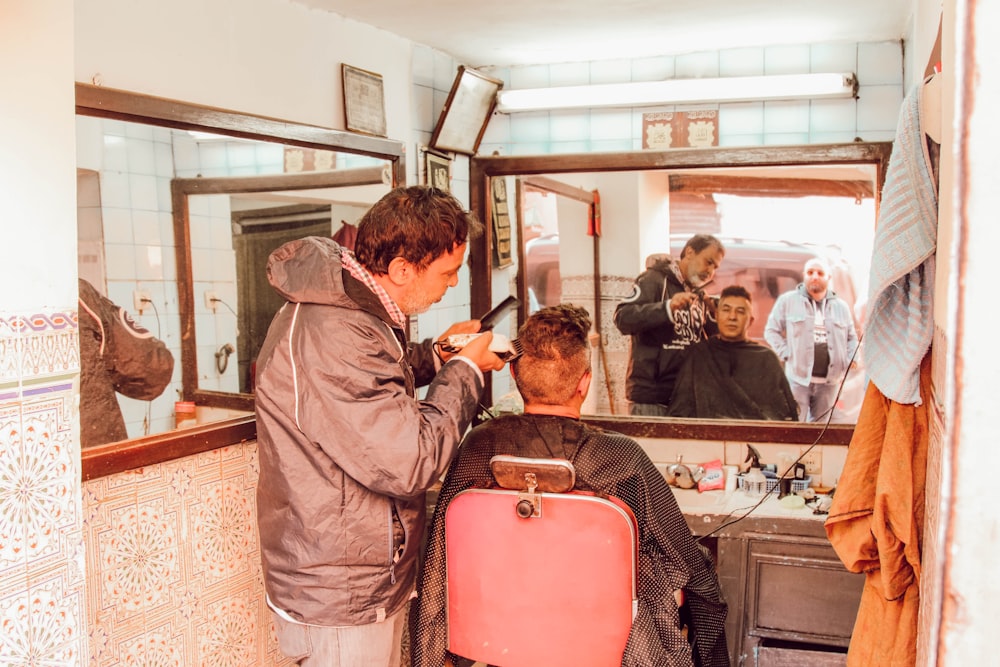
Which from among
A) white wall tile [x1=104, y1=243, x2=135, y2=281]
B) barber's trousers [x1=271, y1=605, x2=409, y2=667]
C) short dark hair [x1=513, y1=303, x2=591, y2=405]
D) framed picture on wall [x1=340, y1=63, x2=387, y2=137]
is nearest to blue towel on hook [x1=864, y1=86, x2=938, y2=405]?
short dark hair [x1=513, y1=303, x2=591, y2=405]

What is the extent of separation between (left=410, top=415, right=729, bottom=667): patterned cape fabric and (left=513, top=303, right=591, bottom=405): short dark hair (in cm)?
7

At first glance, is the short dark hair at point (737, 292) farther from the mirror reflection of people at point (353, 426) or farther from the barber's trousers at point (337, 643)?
the barber's trousers at point (337, 643)

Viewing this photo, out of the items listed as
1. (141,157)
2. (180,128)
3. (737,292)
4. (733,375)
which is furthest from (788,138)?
(141,157)

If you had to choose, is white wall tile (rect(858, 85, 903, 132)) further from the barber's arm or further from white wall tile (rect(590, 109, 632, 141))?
the barber's arm

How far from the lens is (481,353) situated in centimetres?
207

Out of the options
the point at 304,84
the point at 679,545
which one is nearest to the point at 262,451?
the point at 679,545

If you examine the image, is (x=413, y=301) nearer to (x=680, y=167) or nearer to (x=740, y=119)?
(x=680, y=167)

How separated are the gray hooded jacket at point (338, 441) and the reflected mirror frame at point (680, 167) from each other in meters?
1.36

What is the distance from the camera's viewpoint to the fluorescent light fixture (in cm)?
321

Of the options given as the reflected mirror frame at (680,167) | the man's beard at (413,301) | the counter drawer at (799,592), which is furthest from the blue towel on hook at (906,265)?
the reflected mirror frame at (680,167)

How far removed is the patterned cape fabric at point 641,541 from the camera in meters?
2.02

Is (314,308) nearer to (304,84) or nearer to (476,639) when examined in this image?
(476,639)

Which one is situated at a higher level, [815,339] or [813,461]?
[815,339]

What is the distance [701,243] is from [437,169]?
1.05 meters
